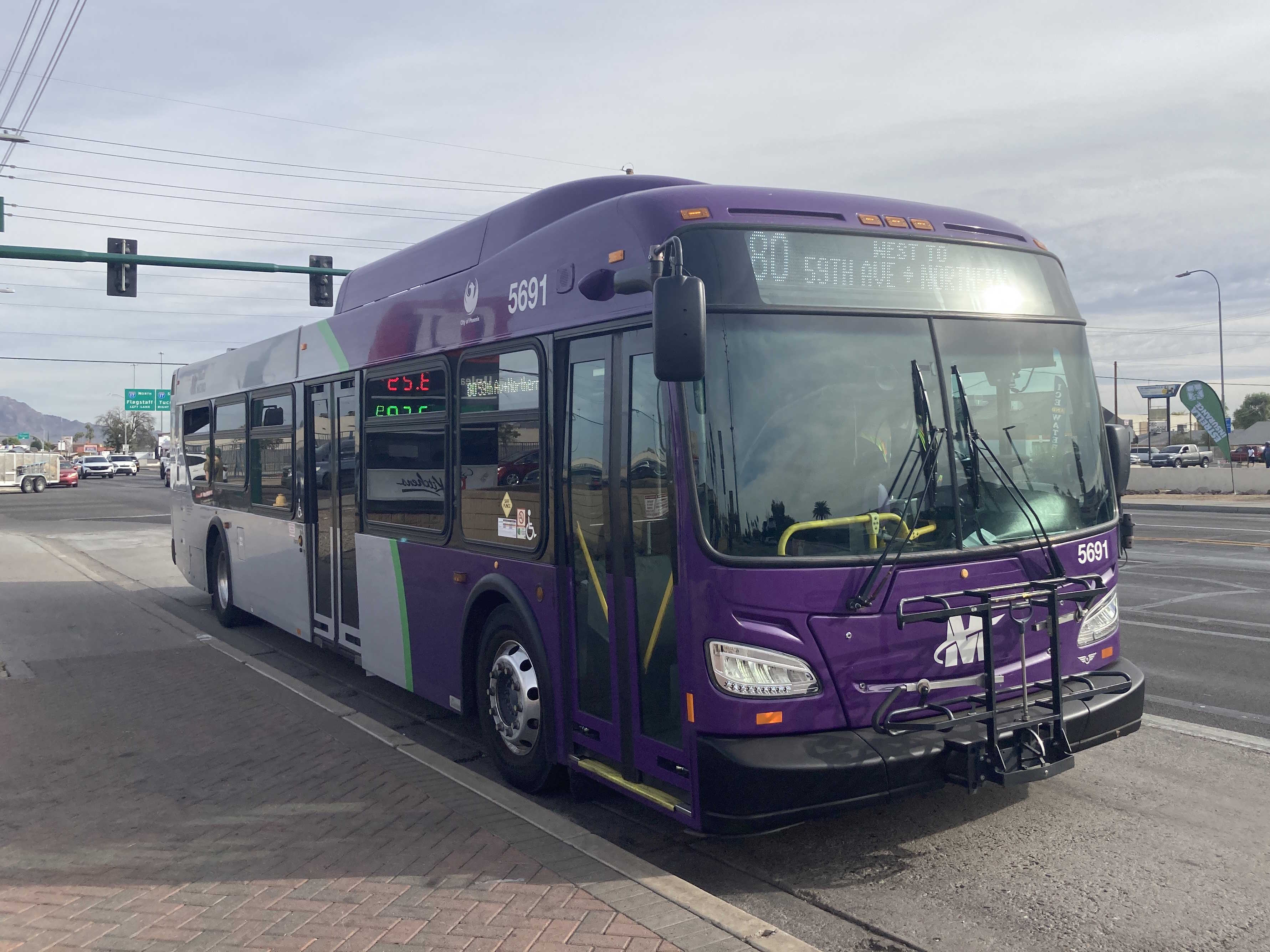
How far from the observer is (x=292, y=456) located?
927 centimetres

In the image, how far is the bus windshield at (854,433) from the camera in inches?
171

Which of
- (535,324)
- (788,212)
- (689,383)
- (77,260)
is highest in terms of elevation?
(77,260)

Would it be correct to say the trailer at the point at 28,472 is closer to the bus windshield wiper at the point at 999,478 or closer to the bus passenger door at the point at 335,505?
the bus passenger door at the point at 335,505

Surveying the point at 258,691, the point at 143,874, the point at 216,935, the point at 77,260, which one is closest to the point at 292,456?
the point at 258,691

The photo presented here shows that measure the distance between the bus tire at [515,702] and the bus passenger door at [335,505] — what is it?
2309 mm

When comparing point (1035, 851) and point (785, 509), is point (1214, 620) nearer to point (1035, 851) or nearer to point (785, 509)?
point (1035, 851)

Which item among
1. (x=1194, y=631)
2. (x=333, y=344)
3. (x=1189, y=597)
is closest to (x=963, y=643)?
(x=333, y=344)

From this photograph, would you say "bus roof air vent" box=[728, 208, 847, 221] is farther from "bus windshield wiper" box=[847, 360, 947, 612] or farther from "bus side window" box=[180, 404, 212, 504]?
"bus side window" box=[180, 404, 212, 504]

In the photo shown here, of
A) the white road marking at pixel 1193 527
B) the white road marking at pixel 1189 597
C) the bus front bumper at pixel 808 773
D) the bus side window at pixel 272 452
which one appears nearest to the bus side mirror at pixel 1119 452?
the bus front bumper at pixel 808 773

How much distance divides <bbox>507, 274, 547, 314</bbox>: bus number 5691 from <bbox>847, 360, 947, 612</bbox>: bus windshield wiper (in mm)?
2015

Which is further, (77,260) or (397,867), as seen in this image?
(77,260)

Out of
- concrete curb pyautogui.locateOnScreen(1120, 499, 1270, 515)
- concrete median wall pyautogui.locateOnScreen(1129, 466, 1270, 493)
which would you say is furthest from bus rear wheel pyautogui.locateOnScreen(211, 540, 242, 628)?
concrete median wall pyautogui.locateOnScreen(1129, 466, 1270, 493)

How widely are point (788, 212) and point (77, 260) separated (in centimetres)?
1937

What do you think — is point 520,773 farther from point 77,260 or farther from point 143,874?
point 77,260
